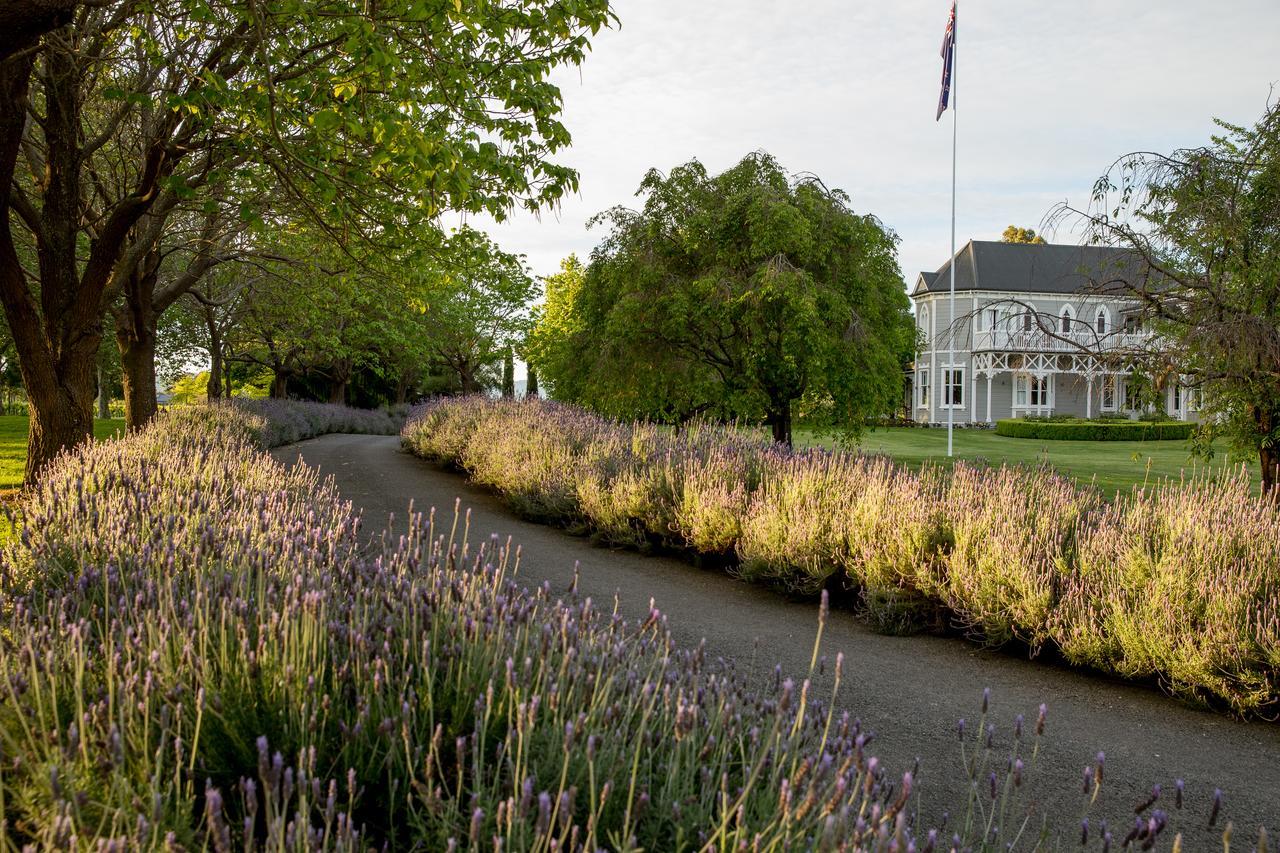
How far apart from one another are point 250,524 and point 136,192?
921cm

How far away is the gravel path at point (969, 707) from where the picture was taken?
3.77 meters

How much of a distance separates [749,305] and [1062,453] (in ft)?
51.6

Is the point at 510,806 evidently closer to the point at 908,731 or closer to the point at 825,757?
the point at 825,757

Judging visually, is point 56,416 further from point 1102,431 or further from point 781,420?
point 1102,431

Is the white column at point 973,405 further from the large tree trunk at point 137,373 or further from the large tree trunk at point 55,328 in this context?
the large tree trunk at point 55,328

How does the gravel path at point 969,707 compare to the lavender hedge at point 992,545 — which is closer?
the gravel path at point 969,707

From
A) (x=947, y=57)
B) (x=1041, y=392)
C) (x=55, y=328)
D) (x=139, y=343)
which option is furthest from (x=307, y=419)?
(x=1041, y=392)

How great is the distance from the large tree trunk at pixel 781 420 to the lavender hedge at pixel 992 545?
5069 mm

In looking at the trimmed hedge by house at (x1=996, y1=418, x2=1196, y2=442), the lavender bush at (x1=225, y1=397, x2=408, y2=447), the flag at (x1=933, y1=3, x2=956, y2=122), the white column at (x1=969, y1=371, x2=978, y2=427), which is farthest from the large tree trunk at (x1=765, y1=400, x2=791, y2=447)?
the white column at (x1=969, y1=371, x2=978, y2=427)

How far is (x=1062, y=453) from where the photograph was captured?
25172 mm

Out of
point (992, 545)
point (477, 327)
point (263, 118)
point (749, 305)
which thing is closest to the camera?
point (992, 545)

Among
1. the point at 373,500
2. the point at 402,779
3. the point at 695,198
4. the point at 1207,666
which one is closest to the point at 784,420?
the point at 695,198

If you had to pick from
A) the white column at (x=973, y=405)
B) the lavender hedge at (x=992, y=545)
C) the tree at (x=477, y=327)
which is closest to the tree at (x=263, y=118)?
the lavender hedge at (x=992, y=545)

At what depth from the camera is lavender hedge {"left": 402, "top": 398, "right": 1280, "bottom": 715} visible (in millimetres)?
4871
